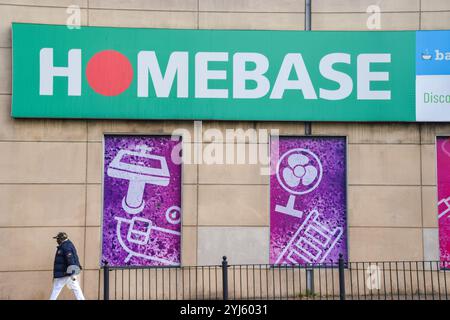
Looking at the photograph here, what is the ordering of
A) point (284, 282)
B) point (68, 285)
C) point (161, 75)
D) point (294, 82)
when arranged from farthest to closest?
point (294, 82), point (161, 75), point (284, 282), point (68, 285)

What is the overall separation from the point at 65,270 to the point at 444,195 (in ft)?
28.6

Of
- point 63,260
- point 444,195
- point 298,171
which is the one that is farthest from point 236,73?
point 63,260

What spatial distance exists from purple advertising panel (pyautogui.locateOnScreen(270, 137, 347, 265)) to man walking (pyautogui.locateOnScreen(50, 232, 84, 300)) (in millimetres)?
4549

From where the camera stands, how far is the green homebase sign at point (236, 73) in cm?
1714

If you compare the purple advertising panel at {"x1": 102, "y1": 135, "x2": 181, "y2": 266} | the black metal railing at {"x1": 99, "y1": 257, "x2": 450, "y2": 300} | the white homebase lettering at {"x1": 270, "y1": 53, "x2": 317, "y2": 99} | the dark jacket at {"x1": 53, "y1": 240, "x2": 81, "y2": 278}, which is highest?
the white homebase lettering at {"x1": 270, "y1": 53, "x2": 317, "y2": 99}

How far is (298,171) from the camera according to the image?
57.7 ft

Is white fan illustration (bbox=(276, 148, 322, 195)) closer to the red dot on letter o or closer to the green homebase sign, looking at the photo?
the green homebase sign

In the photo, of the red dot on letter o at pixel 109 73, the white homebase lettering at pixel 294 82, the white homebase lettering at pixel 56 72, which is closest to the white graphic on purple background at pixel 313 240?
the white homebase lettering at pixel 294 82

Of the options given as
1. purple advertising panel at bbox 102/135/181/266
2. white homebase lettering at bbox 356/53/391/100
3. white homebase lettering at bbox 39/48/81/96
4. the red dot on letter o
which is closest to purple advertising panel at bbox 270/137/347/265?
white homebase lettering at bbox 356/53/391/100

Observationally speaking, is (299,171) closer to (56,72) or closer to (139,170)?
(139,170)

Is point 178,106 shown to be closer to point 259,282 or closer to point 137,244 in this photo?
point 137,244

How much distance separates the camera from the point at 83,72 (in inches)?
677

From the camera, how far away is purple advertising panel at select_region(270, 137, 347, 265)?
17422 mm

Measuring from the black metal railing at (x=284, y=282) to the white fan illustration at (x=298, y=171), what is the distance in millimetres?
1967
